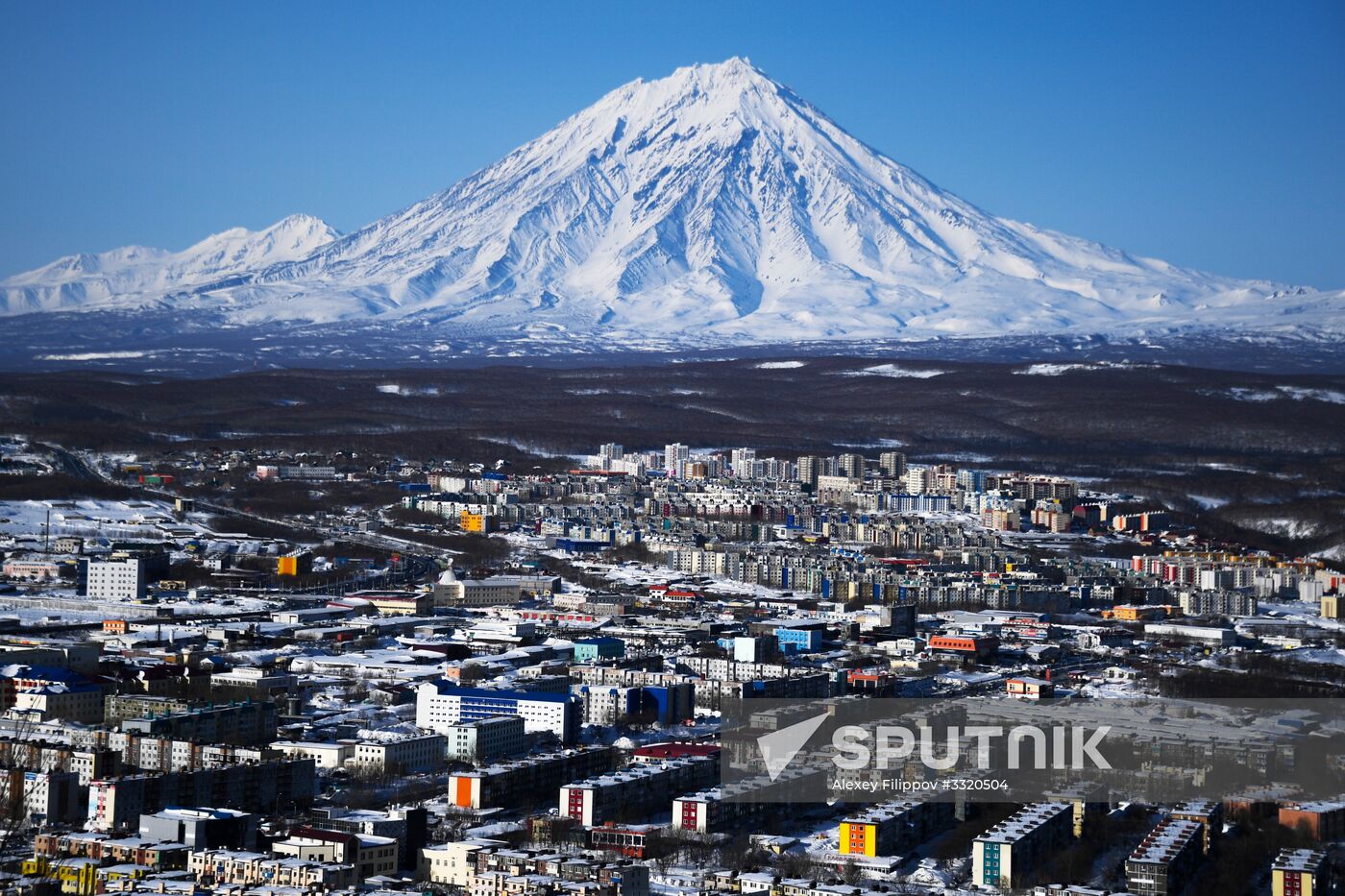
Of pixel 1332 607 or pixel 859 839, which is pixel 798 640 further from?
pixel 859 839

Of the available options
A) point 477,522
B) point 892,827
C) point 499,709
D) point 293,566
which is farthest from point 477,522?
point 892,827

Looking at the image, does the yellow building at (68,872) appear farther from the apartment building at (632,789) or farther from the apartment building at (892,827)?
the apartment building at (892,827)

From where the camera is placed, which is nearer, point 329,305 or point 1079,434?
point 1079,434

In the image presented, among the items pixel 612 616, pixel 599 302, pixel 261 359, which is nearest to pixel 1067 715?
pixel 612 616

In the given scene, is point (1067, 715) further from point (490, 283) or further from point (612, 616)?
point (490, 283)

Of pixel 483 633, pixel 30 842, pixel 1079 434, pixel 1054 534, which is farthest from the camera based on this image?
pixel 1079 434

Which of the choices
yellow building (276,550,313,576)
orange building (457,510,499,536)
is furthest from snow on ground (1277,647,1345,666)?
orange building (457,510,499,536)

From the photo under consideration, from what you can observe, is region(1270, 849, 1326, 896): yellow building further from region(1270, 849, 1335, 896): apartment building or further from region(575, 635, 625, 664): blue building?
region(575, 635, 625, 664): blue building

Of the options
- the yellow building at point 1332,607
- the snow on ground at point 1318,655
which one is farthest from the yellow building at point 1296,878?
the yellow building at point 1332,607
